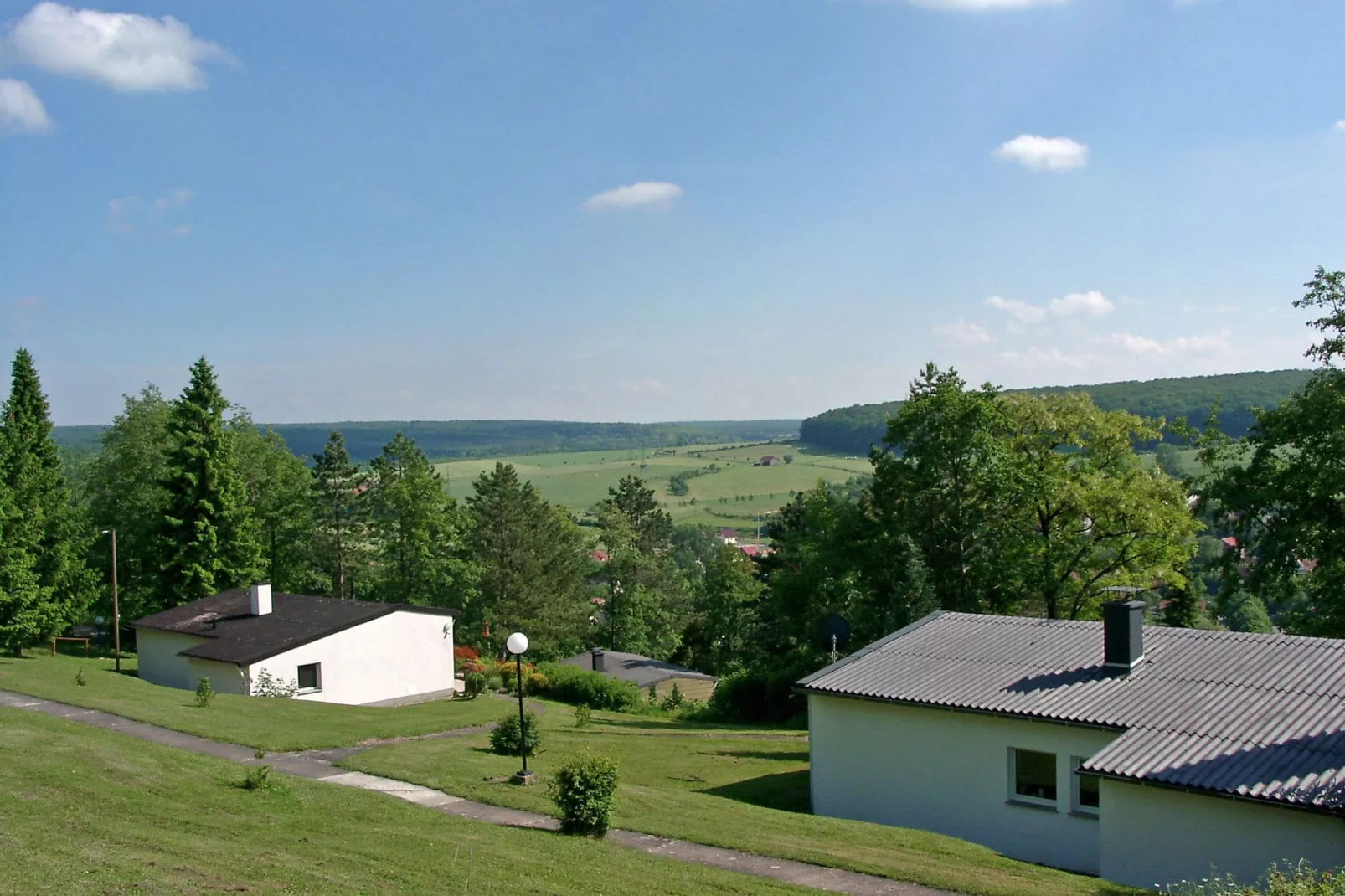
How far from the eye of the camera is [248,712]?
26.6m

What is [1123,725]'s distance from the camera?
16469 millimetres

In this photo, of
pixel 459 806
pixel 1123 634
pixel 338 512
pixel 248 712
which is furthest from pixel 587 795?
pixel 338 512

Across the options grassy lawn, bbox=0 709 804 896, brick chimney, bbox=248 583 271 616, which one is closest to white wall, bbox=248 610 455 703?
brick chimney, bbox=248 583 271 616

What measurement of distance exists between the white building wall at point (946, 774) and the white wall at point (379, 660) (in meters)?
20.7

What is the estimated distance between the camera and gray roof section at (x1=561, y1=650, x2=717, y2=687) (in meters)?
50.2

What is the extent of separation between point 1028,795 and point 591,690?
2677 cm

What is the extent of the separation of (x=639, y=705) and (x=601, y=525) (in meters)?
33.9

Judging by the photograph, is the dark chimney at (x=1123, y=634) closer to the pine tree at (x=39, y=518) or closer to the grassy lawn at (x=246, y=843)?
the grassy lawn at (x=246, y=843)

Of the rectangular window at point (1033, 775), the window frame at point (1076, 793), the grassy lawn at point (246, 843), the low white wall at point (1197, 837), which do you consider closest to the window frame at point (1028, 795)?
the rectangular window at point (1033, 775)

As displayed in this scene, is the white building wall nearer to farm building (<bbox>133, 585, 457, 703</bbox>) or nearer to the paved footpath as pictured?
the paved footpath

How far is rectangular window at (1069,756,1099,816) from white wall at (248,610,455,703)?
84.4 ft

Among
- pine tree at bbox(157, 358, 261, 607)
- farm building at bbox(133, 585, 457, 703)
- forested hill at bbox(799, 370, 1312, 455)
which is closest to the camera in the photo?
farm building at bbox(133, 585, 457, 703)

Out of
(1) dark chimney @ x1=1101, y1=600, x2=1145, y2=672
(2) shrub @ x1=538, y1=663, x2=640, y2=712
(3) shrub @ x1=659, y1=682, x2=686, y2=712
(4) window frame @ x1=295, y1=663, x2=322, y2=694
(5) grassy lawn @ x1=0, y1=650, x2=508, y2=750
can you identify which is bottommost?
(3) shrub @ x1=659, y1=682, x2=686, y2=712

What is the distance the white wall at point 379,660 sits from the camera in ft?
113
